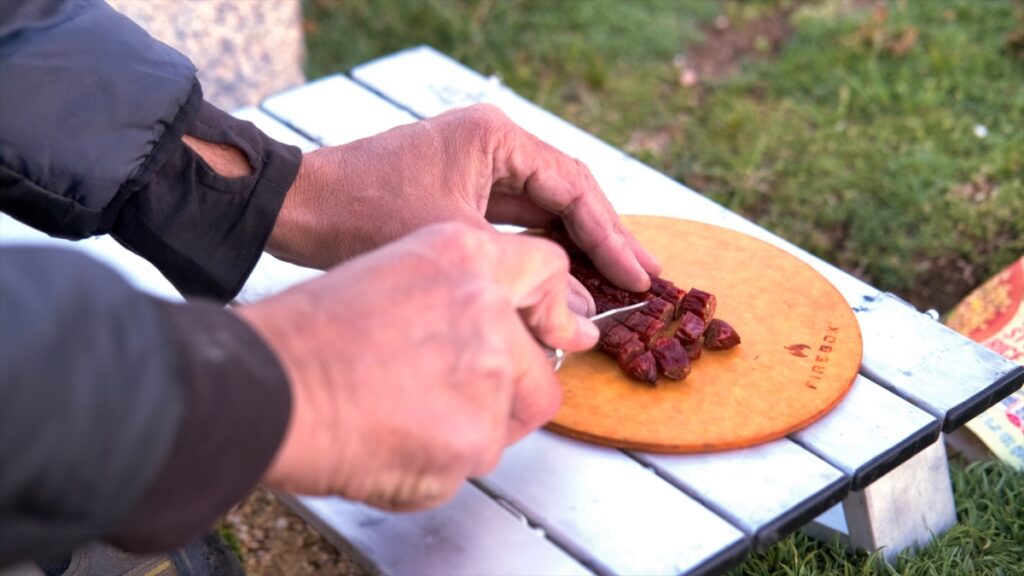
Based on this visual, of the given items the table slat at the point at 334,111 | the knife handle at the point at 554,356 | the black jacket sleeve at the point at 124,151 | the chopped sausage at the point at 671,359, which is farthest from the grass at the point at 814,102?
the black jacket sleeve at the point at 124,151

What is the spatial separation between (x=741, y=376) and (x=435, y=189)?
690 millimetres

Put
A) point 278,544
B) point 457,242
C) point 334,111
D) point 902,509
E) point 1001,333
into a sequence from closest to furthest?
point 457,242
point 902,509
point 1001,333
point 278,544
point 334,111

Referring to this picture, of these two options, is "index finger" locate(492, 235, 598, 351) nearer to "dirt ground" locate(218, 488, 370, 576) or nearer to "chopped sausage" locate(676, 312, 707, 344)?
"chopped sausage" locate(676, 312, 707, 344)

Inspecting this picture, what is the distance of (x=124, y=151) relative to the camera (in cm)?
231

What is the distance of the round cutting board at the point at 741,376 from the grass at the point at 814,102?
147 cm

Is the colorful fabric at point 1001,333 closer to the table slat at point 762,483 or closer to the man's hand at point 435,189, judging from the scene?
the table slat at point 762,483

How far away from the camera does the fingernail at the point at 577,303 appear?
7.46 ft

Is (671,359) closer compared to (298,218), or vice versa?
(671,359)

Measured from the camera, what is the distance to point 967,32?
4980 millimetres

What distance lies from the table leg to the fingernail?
705 millimetres

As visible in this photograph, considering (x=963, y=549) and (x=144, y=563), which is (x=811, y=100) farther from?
(x=144, y=563)

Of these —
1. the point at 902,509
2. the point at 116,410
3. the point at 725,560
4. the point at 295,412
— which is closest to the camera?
the point at 116,410

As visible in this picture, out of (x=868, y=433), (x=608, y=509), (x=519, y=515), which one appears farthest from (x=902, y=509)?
(x=519, y=515)

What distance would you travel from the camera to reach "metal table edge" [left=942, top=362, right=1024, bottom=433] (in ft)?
7.63
